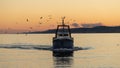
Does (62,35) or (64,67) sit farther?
(62,35)

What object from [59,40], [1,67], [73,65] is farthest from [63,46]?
[1,67]

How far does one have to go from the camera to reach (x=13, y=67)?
2662 inches

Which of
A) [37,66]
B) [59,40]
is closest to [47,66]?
[37,66]

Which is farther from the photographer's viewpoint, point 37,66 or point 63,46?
point 63,46

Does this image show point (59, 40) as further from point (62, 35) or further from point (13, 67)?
point (13, 67)

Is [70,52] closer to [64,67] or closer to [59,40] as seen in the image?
[59,40]

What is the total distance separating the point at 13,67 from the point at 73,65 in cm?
1007

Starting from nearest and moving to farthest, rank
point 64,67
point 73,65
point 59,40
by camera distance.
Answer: point 64,67 → point 73,65 → point 59,40

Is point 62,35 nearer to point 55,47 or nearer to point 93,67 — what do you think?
point 55,47

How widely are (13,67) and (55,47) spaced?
91.7 ft

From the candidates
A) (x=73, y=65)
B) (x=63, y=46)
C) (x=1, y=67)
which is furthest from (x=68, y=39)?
(x=1, y=67)

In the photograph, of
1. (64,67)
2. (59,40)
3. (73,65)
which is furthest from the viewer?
(59,40)

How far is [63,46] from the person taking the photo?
92.7 meters

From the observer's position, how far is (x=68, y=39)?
92625 millimetres
